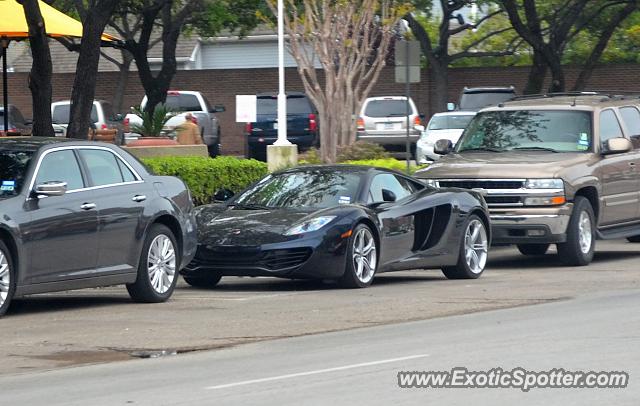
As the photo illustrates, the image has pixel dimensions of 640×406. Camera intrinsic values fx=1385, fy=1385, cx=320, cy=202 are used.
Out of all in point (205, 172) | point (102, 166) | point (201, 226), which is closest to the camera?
point (102, 166)

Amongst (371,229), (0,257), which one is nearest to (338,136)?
(371,229)

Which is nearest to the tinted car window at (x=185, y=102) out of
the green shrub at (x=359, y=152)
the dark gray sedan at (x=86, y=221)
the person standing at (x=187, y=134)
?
the person standing at (x=187, y=134)

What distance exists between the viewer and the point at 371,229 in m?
14.6

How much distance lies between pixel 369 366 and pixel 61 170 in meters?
4.40

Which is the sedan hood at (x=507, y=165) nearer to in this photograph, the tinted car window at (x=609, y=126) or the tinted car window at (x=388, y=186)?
the tinted car window at (x=609, y=126)

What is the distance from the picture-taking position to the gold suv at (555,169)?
17.1 m

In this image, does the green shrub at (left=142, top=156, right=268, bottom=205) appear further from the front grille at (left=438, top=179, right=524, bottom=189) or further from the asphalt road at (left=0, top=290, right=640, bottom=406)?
the asphalt road at (left=0, top=290, right=640, bottom=406)

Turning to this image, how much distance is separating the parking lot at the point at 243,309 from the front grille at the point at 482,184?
1.06m

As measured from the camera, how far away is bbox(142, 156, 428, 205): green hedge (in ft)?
63.5

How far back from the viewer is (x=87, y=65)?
19125 millimetres

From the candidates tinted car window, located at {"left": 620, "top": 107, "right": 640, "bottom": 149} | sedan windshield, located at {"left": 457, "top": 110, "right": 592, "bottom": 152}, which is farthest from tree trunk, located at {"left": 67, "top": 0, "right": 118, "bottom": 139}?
tinted car window, located at {"left": 620, "top": 107, "right": 640, "bottom": 149}

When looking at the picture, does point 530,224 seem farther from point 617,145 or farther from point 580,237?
point 617,145

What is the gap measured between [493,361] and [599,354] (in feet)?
2.70

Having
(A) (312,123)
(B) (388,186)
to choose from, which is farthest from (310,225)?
(A) (312,123)
